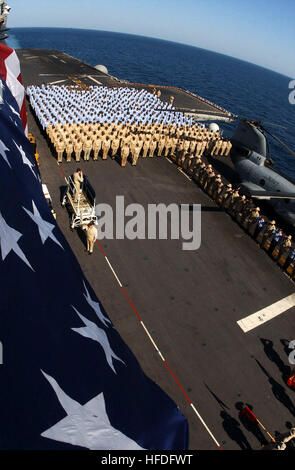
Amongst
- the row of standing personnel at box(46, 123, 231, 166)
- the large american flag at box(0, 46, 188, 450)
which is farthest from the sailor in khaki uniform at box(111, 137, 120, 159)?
the large american flag at box(0, 46, 188, 450)

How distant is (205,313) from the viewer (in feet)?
38.8

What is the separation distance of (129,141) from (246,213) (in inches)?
418

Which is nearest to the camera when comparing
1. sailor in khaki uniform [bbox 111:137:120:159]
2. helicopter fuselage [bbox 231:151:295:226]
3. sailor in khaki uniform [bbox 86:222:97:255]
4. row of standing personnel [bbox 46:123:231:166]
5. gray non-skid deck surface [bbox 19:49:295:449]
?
gray non-skid deck surface [bbox 19:49:295:449]

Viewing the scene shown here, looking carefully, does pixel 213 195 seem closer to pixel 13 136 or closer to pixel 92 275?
pixel 92 275

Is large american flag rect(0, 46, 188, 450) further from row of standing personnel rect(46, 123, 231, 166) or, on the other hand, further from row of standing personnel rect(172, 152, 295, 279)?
row of standing personnel rect(46, 123, 231, 166)

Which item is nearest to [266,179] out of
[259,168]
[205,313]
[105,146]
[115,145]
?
[259,168]

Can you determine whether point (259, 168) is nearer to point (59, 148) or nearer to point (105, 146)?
point (105, 146)

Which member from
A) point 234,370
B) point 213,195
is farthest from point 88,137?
point 234,370

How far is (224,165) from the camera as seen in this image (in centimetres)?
2664

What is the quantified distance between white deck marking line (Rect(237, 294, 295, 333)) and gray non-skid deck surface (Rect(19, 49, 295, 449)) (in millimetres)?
194

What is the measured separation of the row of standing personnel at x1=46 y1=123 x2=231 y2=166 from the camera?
65.6ft

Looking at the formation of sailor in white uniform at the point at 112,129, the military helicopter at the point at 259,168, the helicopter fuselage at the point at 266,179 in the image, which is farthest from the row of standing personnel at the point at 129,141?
the helicopter fuselage at the point at 266,179

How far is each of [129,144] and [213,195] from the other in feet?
25.4

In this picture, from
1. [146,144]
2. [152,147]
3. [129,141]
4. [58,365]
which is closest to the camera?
[58,365]
